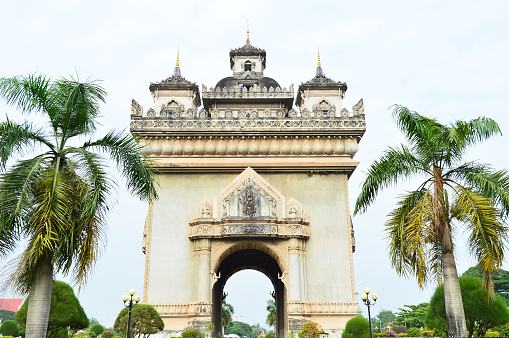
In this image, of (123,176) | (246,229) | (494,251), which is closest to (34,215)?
(123,176)

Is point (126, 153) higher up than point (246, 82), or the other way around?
point (246, 82)

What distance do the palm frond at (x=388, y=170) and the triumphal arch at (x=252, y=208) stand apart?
23.2ft

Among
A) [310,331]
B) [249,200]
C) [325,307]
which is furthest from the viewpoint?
[249,200]

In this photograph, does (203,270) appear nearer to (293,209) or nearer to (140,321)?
(140,321)

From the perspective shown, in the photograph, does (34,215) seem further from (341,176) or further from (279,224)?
(341,176)

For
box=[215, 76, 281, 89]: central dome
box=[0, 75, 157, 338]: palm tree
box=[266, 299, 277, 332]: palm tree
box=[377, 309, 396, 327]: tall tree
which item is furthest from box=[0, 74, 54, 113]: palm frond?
box=[377, 309, 396, 327]: tall tree

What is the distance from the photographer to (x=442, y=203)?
11922 mm

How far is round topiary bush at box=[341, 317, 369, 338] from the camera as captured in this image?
17.2m

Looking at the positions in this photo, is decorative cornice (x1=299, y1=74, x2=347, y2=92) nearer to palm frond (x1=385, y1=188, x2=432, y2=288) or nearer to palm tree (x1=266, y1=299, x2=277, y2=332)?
palm frond (x1=385, y1=188, x2=432, y2=288)

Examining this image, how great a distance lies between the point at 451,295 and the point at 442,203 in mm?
2069

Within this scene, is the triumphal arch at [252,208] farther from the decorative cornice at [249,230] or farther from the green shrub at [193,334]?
the green shrub at [193,334]

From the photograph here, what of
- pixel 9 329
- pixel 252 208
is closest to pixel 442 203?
pixel 252 208

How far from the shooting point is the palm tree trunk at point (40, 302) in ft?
31.0

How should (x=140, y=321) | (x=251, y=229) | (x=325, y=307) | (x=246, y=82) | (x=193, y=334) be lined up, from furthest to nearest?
(x=246, y=82) < (x=251, y=229) < (x=325, y=307) < (x=193, y=334) < (x=140, y=321)
